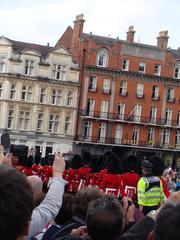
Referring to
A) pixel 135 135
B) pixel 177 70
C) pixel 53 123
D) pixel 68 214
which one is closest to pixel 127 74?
pixel 135 135

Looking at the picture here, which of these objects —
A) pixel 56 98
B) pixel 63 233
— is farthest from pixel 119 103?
pixel 63 233

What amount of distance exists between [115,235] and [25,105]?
48096 mm

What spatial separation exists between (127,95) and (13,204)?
53.4 metres

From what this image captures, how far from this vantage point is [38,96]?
51.7 metres

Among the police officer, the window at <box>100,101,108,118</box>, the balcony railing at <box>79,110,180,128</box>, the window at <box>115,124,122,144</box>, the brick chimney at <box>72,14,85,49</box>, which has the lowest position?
the police officer

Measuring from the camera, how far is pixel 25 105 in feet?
168


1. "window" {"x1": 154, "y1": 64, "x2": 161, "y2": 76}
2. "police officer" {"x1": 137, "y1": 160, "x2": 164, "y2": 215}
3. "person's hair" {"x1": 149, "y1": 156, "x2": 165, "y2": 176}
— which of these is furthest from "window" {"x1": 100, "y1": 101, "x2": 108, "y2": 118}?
"police officer" {"x1": 137, "y1": 160, "x2": 164, "y2": 215}

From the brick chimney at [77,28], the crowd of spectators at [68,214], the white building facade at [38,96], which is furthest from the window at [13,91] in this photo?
the crowd of spectators at [68,214]

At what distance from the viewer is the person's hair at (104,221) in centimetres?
363

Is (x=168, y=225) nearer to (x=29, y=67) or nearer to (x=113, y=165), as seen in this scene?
(x=113, y=165)

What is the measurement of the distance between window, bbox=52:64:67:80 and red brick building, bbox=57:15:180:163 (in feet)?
5.81

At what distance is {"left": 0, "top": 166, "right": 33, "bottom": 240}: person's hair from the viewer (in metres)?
2.52

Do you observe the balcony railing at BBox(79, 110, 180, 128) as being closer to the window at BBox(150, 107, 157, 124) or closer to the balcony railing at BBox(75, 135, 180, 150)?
the window at BBox(150, 107, 157, 124)

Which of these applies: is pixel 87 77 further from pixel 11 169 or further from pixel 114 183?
pixel 11 169
